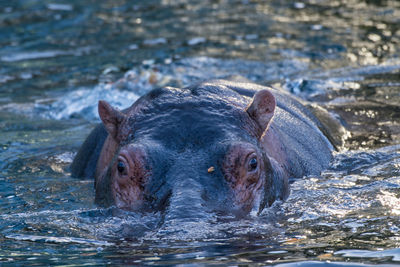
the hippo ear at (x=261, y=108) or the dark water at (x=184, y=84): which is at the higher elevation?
the hippo ear at (x=261, y=108)

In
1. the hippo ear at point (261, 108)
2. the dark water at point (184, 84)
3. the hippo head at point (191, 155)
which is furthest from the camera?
the hippo ear at point (261, 108)

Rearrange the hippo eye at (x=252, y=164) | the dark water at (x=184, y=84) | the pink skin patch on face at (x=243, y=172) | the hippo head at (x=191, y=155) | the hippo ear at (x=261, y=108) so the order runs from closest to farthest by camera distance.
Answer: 1. the dark water at (x=184, y=84)
2. the hippo head at (x=191, y=155)
3. the pink skin patch on face at (x=243, y=172)
4. the hippo eye at (x=252, y=164)
5. the hippo ear at (x=261, y=108)

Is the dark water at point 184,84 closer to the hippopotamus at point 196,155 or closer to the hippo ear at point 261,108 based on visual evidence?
the hippopotamus at point 196,155

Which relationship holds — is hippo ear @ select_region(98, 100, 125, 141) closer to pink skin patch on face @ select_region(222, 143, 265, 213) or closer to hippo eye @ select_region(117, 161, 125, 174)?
hippo eye @ select_region(117, 161, 125, 174)

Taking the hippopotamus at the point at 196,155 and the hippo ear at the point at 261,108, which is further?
the hippo ear at the point at 261,108

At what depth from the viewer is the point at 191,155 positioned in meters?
5.14

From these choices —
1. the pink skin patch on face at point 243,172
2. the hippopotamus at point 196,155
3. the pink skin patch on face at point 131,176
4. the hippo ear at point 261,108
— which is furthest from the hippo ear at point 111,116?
the pink skin patch on face at point 243,172

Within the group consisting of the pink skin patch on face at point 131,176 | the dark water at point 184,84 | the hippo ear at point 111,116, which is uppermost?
the hippo ear at point 111,116

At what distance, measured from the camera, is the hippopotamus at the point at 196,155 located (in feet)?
16.3

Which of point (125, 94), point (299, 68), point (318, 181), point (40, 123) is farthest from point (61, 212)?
point (299, 68)

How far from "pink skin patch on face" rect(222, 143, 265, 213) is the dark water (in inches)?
7.9

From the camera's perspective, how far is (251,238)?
14.9 feet

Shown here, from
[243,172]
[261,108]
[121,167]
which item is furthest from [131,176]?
[261,108]

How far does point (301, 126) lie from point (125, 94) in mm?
5001
